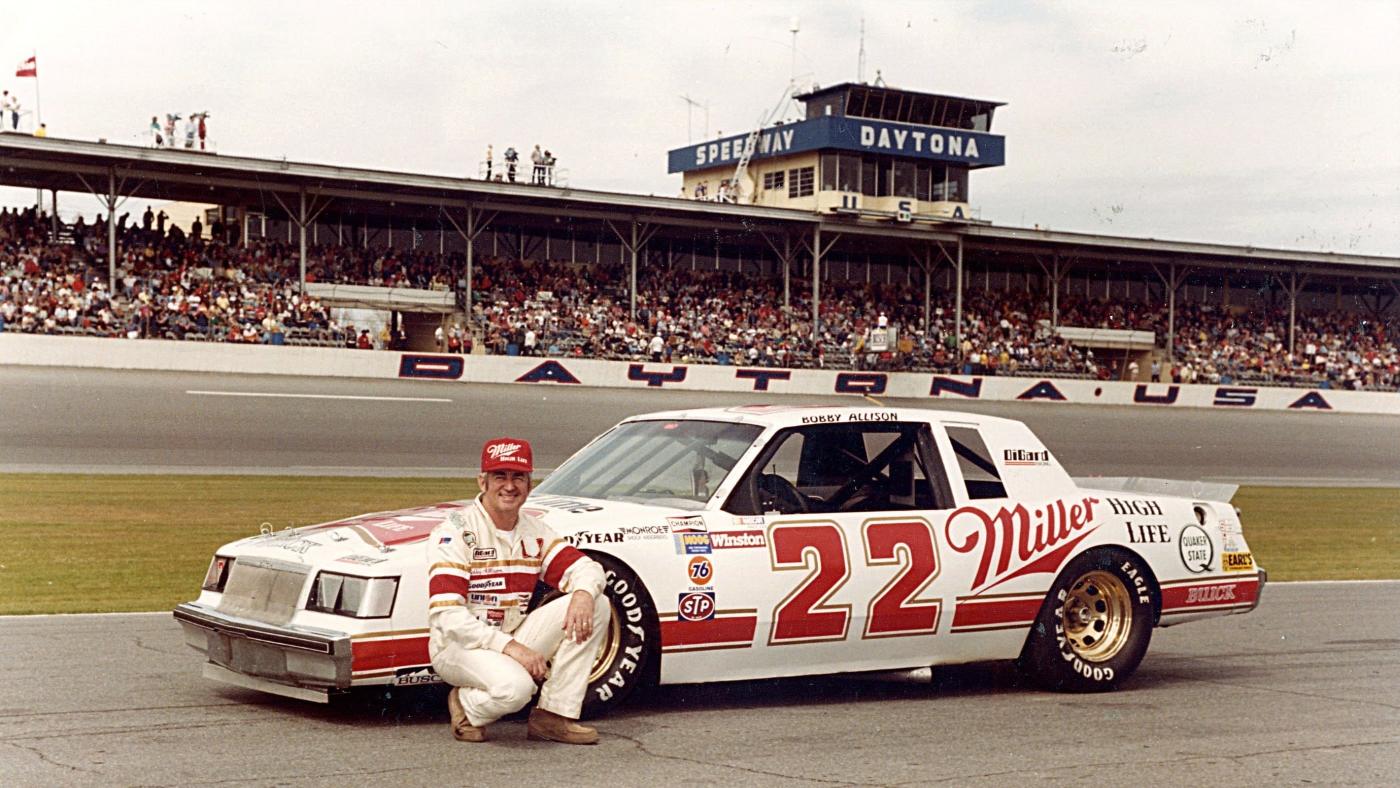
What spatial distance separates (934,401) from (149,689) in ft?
119

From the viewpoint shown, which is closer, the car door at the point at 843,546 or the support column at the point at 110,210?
the car door at the point at 843,546

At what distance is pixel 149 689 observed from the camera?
695cm

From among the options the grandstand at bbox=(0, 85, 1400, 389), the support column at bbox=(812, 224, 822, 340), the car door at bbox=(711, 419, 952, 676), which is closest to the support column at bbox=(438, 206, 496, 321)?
the grandstand at bbox=(0, 85, 1400, 389)

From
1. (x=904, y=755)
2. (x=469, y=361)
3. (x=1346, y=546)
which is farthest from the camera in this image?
(x=469, y=361)

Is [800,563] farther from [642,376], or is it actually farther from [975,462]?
[642,376]

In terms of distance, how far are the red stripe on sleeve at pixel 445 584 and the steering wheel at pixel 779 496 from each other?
1.79 metres

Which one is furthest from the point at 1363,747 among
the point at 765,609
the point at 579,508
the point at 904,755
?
the point at 579,508

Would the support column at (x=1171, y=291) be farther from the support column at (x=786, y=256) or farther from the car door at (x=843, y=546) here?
the car door at (x=843, y=546)

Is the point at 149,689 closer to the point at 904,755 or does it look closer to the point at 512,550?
the point at 512,550

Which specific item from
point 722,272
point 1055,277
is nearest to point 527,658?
point 722,272

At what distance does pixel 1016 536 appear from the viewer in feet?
25.4

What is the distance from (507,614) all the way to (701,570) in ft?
3.51

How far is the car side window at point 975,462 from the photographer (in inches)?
312

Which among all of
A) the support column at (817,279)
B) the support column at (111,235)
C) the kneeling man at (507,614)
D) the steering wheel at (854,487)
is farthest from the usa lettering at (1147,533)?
the support column at (817,279)
